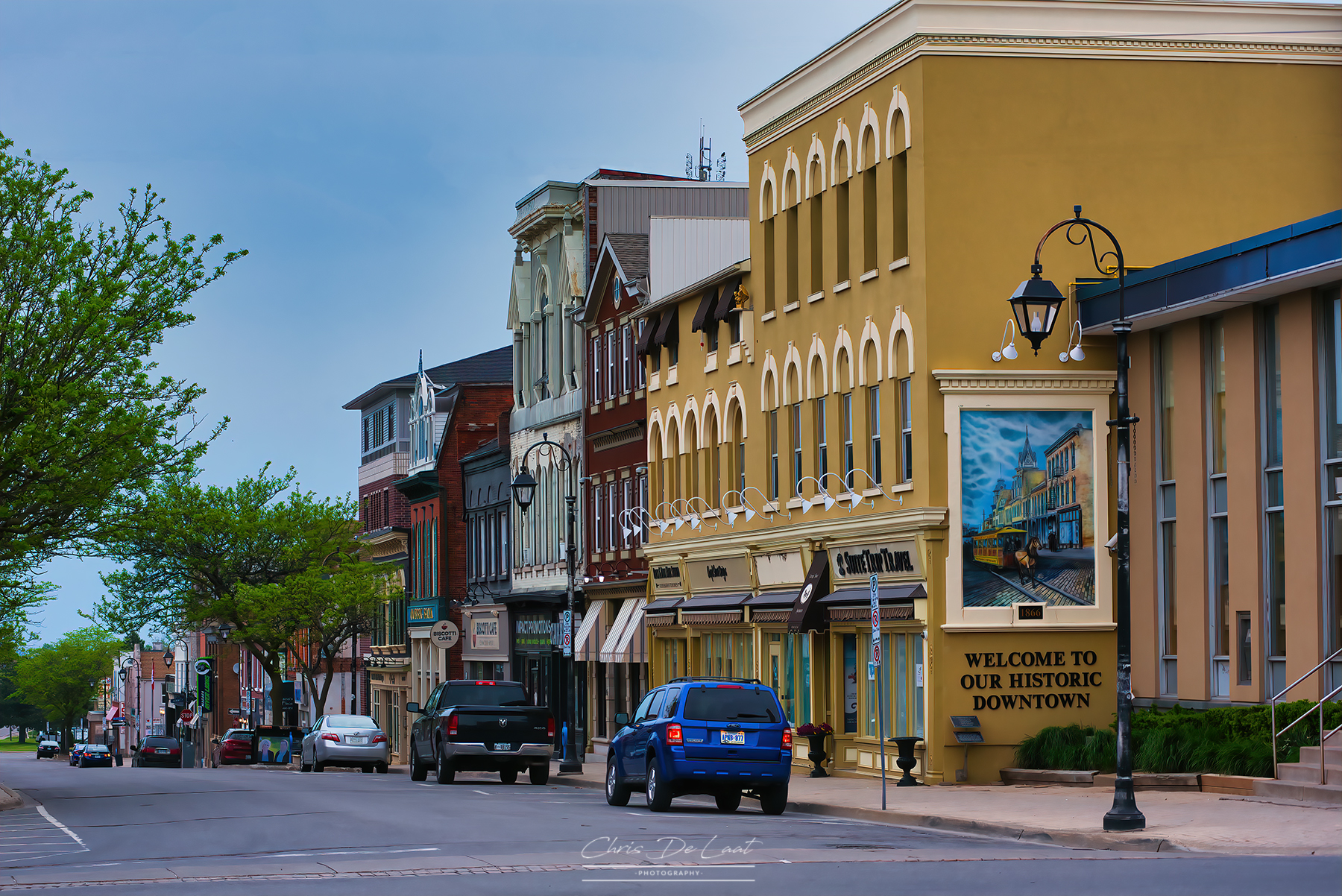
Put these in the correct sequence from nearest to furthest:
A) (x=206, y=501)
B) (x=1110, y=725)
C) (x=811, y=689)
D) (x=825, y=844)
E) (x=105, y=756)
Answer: (x=825, y=844) → (x=1110, y=725) → (x=811, y=689) → (x=206, y=501) → (x=105, y=756)

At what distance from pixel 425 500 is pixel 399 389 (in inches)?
349

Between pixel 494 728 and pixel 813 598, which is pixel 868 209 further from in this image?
pixel 494 728

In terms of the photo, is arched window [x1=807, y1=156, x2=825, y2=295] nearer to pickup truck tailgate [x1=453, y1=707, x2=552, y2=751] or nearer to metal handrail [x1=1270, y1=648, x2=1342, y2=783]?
pickup truck tailgate [x1=453, y1=707, x2=552, y2=751]

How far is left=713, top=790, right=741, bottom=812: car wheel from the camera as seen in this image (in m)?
25.3

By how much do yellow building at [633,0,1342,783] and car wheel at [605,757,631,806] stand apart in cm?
548

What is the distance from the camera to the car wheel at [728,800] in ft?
83.0

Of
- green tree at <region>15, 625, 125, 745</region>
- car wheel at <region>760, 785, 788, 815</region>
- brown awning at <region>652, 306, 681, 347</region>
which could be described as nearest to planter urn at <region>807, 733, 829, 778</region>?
car wheel at <region>760, 785, 788, 815</region>

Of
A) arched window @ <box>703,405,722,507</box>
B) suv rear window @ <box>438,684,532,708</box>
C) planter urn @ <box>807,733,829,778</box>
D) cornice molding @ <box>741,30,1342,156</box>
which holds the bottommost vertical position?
planter urn @ <box>807,733,829,778</box>

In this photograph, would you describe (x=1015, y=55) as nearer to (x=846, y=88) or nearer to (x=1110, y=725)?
(x=846, y=88)

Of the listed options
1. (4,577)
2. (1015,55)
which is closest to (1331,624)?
(1015,55)

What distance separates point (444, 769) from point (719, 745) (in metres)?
11.5

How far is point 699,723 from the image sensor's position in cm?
2430

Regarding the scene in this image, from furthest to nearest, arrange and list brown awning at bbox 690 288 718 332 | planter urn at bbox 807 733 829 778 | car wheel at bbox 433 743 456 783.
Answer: brown awning at bbox 690 288 718 332
car wheel at bbox 433 743 456 783
planter urn at bbox 807 733 829 778
